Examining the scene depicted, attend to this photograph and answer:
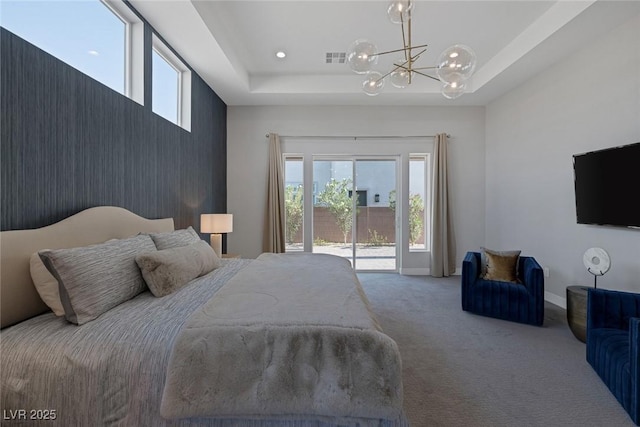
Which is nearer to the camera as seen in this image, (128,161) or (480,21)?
(128,161)

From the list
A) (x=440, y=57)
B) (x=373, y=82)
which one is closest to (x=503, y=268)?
(x=440, y=57)

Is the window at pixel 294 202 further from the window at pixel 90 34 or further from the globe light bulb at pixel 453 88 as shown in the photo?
the globe light bulb at pixel 453 88

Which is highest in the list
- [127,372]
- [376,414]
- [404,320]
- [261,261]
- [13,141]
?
[13,141]

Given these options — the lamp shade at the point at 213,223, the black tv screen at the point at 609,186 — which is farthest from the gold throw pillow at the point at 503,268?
the lamp shade at the point at 213,223

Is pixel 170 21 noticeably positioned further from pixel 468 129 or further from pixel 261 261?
pixel 468 129

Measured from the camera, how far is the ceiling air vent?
354 centimetres

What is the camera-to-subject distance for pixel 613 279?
8.80 feet

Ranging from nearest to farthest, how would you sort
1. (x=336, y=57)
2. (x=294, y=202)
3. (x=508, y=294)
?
(x=508, y=294), (x=336, y=57), (x=294, y=202)

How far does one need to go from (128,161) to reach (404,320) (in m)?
3.12

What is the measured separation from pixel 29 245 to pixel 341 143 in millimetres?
4109

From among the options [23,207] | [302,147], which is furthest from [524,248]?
[23,207]

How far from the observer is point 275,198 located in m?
4.62

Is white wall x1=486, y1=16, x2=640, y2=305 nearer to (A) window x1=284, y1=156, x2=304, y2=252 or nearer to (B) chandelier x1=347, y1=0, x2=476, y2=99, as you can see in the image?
(B) chandelier x1=347, y1=0, x2=476, y2=99

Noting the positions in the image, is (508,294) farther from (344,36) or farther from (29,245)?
(29,245)
